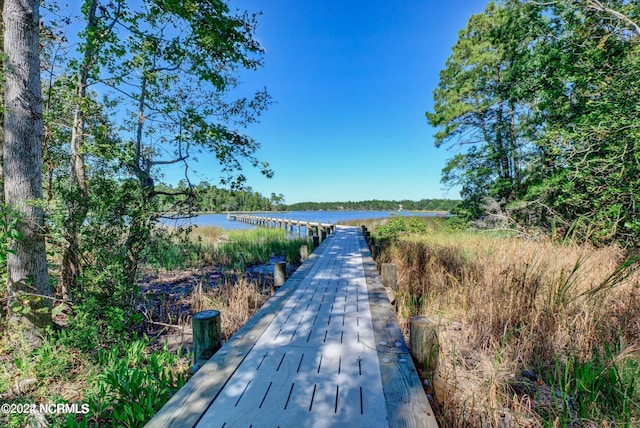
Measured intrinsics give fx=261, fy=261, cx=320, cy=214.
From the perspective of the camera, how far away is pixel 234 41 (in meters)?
5.39

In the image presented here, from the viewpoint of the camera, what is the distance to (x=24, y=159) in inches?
132

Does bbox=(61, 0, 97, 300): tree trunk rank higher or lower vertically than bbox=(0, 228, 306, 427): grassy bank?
higher

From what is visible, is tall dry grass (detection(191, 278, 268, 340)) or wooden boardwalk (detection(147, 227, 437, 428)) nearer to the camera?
wooden boardwalk (detection(147, 227, 437, 428))

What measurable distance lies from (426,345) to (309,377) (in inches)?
37.9

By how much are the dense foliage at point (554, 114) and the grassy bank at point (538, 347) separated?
3.04ft

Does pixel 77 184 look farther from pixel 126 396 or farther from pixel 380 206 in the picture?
pixel 380 206

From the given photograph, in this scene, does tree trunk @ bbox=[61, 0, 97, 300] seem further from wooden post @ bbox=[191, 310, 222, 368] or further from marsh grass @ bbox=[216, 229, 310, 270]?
marsh grass @ bbox=[216, 229, 310, 270]

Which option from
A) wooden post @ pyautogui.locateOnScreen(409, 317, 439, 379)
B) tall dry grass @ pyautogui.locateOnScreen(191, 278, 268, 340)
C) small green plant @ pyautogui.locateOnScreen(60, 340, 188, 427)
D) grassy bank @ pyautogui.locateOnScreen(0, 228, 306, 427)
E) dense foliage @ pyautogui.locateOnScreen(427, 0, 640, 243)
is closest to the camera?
wooden post @ pyautogui.locateOnScreen(409, 317, 439, 379)

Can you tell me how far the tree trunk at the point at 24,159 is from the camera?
3.27 m

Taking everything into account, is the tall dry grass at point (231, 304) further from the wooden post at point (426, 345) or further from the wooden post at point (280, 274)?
the wooden post at point (426, 345)

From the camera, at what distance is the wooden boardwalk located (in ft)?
5.46

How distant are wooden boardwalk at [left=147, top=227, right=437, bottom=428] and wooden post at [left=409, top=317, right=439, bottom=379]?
12 cm

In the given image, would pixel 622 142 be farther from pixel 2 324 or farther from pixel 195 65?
pixel 2 324

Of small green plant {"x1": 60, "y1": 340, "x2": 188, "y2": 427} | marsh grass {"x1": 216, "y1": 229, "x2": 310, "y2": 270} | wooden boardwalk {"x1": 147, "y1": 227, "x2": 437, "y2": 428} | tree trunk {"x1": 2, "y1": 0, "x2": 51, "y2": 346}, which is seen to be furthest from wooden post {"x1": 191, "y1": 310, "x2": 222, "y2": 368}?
marsh grass {"x1": 216, "y1": 229, "x2": 310, "y2": 270}
